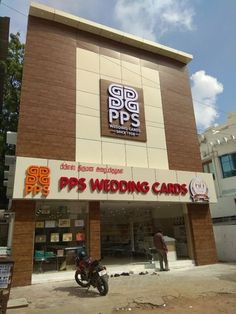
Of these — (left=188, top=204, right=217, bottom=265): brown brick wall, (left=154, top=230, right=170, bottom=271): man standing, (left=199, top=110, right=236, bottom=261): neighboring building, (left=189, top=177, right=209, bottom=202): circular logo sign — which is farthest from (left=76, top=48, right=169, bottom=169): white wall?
(left=199, top=110, right=236, bottom=261): neighboring building

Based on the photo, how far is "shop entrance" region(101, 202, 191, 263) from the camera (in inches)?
652

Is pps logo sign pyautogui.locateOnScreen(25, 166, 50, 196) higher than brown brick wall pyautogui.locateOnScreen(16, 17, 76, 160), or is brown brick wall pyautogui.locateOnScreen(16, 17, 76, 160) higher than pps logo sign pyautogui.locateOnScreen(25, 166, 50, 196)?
brown brick wall pyautogui.locateOnScreen(16, 17, 76, 160)

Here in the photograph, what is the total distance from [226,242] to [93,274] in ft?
34.7

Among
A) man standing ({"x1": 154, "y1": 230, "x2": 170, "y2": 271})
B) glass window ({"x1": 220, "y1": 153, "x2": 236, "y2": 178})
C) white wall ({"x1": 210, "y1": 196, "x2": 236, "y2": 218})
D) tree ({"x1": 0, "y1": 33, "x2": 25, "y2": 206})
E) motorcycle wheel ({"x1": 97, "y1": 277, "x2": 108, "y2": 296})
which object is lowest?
motorcycle wheel ({"x1": 97, "y1": 277, "x2": 108, "y2": 296})

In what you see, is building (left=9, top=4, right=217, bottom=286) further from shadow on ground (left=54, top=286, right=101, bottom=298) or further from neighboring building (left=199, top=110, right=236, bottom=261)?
shadow on ground (left=54, top=286, right=101, bottom=298)

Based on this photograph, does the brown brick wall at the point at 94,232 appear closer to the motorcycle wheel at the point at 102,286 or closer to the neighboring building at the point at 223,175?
the motorcycle wheel at the point at 102,286

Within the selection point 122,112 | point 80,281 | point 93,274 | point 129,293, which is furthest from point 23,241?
point 122,112

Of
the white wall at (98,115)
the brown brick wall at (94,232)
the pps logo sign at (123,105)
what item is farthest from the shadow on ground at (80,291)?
the pps logo sign at (123,105)

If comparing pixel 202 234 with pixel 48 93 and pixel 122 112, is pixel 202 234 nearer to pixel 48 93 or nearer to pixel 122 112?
pixel 122 112

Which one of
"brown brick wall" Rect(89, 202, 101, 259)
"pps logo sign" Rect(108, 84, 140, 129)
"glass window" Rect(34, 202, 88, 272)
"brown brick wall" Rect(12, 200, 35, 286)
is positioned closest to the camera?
"brown brick wall" Rect(12, 200, 35, 286)

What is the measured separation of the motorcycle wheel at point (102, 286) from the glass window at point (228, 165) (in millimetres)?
18221

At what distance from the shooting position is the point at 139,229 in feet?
63.4

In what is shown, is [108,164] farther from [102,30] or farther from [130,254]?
[102,30]

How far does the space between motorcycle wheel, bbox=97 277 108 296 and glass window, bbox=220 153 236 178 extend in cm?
1822
